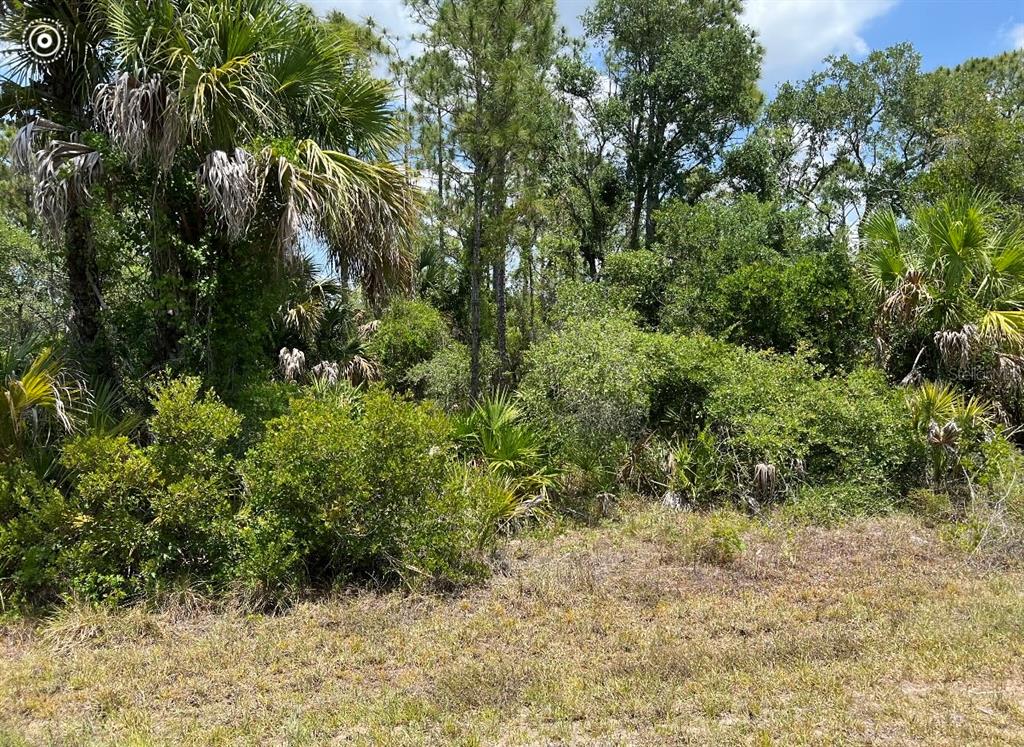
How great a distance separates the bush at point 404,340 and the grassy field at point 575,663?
10.4m

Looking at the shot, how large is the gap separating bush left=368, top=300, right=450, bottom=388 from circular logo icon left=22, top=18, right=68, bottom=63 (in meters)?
10.0

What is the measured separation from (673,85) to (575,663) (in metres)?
15.7

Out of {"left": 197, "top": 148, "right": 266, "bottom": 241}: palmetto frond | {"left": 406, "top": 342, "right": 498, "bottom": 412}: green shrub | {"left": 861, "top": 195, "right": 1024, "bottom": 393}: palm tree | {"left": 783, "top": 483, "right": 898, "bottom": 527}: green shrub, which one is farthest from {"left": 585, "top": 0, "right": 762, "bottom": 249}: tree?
{"left": 197, "top": 148, "right": 266, "bottom": 241}: palmetto frond

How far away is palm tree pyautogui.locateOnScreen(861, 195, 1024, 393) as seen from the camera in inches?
345

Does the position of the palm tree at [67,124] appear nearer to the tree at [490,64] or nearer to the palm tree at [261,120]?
the palm tree at [261,120]

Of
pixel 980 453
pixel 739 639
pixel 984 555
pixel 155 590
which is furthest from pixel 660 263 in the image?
pixel 155 590

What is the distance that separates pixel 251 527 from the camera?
18.7ft

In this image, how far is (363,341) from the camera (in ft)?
49.2

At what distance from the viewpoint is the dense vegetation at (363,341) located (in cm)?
571

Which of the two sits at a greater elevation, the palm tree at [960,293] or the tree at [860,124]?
the tree at [860,124]

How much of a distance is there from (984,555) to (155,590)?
738 cm

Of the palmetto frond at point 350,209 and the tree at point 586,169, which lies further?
the tree at point 586,169

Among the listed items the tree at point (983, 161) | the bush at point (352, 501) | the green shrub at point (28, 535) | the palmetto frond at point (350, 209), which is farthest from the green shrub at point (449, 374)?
the tree at point (983, 161)

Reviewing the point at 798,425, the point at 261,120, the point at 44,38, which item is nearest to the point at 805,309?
the point at 798,425
